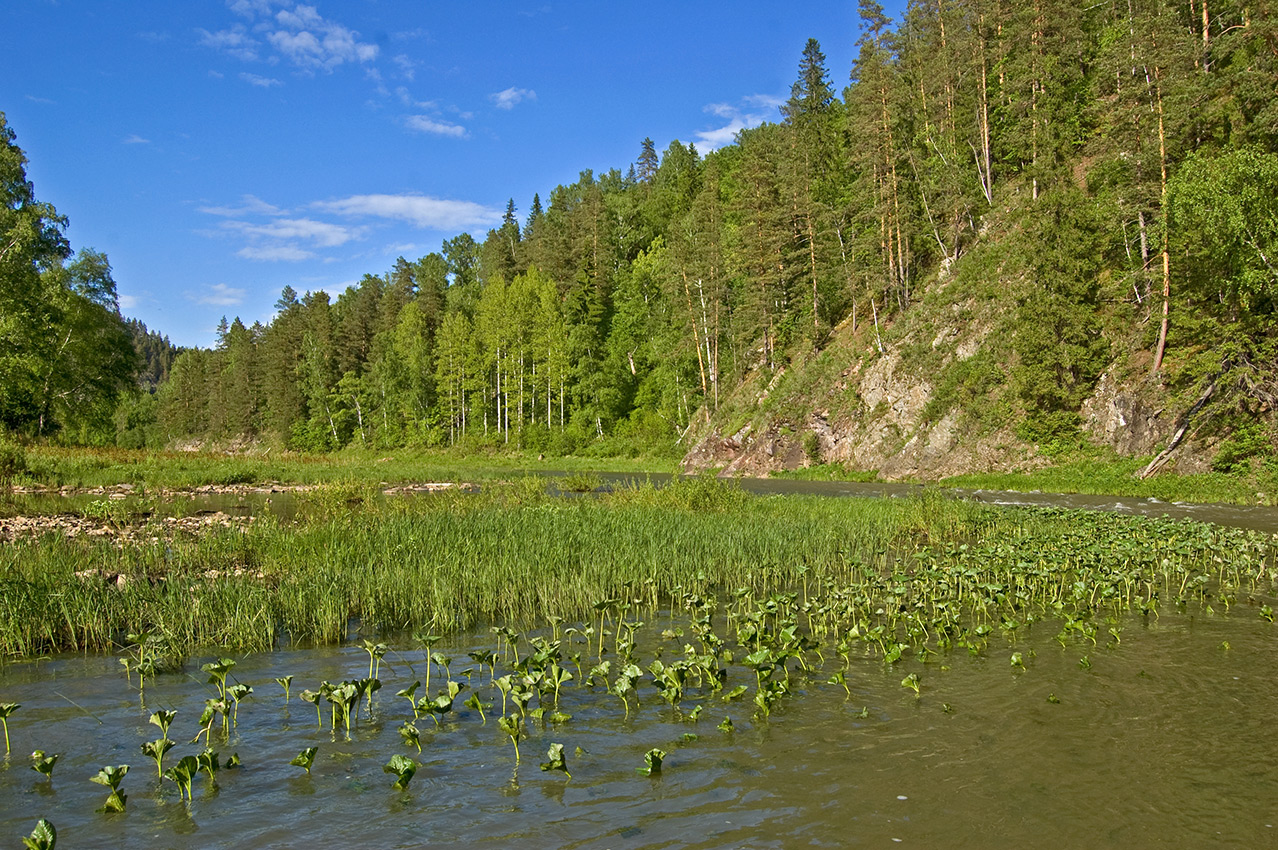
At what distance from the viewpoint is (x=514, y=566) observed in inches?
438

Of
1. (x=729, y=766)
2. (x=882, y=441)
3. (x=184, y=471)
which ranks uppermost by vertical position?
(x=882, y=441)

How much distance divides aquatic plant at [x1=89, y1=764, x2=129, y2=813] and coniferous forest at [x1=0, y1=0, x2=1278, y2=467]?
2939 centimetres

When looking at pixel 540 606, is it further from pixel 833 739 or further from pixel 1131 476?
pixel 1131 476

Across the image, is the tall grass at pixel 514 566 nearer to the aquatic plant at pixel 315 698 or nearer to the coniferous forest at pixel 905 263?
the aquatic plant at pixel 315 698

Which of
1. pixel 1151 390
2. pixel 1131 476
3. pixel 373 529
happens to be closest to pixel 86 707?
pixel 373 529

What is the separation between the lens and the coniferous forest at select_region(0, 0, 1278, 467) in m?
26.7

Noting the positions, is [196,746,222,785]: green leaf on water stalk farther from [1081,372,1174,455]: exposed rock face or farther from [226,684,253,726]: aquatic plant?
[1081,372,1174,455]: exposed rock face

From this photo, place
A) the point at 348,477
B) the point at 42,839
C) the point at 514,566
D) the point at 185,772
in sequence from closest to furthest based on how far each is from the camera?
the point at 42,839 → the point at 185,772 → the point at 514,566 → the point at 348,477

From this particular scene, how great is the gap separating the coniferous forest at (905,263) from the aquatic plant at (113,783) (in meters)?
29.4

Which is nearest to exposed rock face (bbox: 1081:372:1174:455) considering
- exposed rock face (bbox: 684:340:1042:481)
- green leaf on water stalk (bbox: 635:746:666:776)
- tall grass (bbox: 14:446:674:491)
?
exposed rock face (bbox: 684:340:1042:481)

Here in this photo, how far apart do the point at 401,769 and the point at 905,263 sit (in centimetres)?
4084

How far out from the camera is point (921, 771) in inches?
201

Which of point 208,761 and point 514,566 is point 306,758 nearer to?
point 208,761

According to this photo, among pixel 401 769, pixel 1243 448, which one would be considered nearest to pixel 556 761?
pixel 401 769
